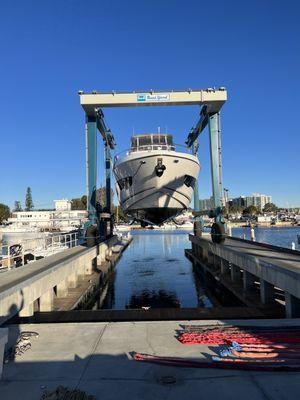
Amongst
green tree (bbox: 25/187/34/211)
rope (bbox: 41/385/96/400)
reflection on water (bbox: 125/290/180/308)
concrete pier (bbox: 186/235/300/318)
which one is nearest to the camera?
rope (bbox: 41/385/96/400)

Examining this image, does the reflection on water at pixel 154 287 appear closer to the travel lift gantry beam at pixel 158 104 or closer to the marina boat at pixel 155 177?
the travel lift gantry beam at pixel 158 104

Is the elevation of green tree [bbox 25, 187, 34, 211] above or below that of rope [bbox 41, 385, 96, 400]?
above

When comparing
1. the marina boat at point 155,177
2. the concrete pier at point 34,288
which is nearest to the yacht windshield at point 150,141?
the marina boat at point 155,177

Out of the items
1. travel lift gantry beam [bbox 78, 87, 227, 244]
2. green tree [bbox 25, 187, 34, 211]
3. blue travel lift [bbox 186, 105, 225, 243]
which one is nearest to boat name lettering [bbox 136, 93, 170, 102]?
travel lift gantry beam [bbox 78, 87, 227, 244]

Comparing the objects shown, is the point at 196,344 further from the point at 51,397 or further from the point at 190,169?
the point at 190,169

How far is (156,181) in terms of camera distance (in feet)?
65.2

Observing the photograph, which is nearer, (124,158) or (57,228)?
(124,158)

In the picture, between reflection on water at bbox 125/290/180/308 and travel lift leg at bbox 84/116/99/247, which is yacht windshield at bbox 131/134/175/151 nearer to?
travel lift leg at bbox 84/116/99/247

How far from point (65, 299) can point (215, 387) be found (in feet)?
38.6

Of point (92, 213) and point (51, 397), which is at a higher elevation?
point (92, 213)

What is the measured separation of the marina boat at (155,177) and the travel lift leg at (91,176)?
1443 millimetres

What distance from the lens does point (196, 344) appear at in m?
6.61

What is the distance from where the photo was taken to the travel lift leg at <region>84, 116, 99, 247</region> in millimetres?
22781

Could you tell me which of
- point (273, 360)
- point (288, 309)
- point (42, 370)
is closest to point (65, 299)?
point (288, 309)
